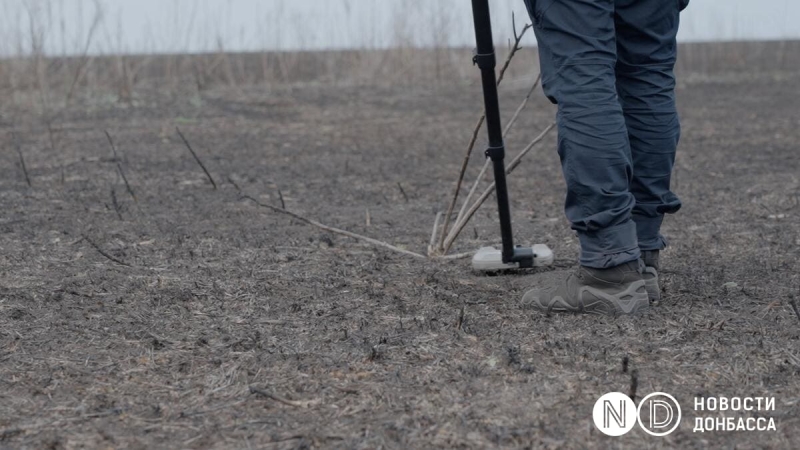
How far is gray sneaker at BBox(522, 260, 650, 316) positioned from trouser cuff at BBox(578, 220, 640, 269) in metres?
0.02

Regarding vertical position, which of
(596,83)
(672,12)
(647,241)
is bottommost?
(647,241)

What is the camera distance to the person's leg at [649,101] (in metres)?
2.17

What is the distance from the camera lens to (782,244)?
9.61 ft

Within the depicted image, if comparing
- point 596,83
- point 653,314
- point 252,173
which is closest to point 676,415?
point 653,314

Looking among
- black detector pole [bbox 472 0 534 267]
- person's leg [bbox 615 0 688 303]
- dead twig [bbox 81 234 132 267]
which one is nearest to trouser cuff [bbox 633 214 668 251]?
person's leg [bbox 615 0 688 303]

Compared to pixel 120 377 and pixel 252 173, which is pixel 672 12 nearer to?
pixel 120 377

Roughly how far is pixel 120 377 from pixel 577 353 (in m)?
0.92

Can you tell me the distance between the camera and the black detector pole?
87.0 inches

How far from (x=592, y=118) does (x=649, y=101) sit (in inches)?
11.4

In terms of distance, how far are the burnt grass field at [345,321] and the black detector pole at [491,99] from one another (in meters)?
0.19

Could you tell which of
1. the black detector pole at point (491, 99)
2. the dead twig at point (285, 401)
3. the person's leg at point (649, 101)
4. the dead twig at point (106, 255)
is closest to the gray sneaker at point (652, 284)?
the person's leg at point (649, 101)

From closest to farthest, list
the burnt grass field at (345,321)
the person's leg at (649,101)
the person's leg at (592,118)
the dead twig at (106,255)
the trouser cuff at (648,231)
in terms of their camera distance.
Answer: the burnt grass field at (345,321) < the person's leg at (592,118) < the person's leg at (649,101) < the trouser cuff at (648,231) < the dead twig at (106,255)

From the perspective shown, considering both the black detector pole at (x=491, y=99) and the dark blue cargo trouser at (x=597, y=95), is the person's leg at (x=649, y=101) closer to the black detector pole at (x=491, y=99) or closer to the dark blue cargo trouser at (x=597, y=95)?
the dark blue cargo trouser at (x=597, y=95)

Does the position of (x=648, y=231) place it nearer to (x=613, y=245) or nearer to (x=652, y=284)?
(x=652, y=284)
